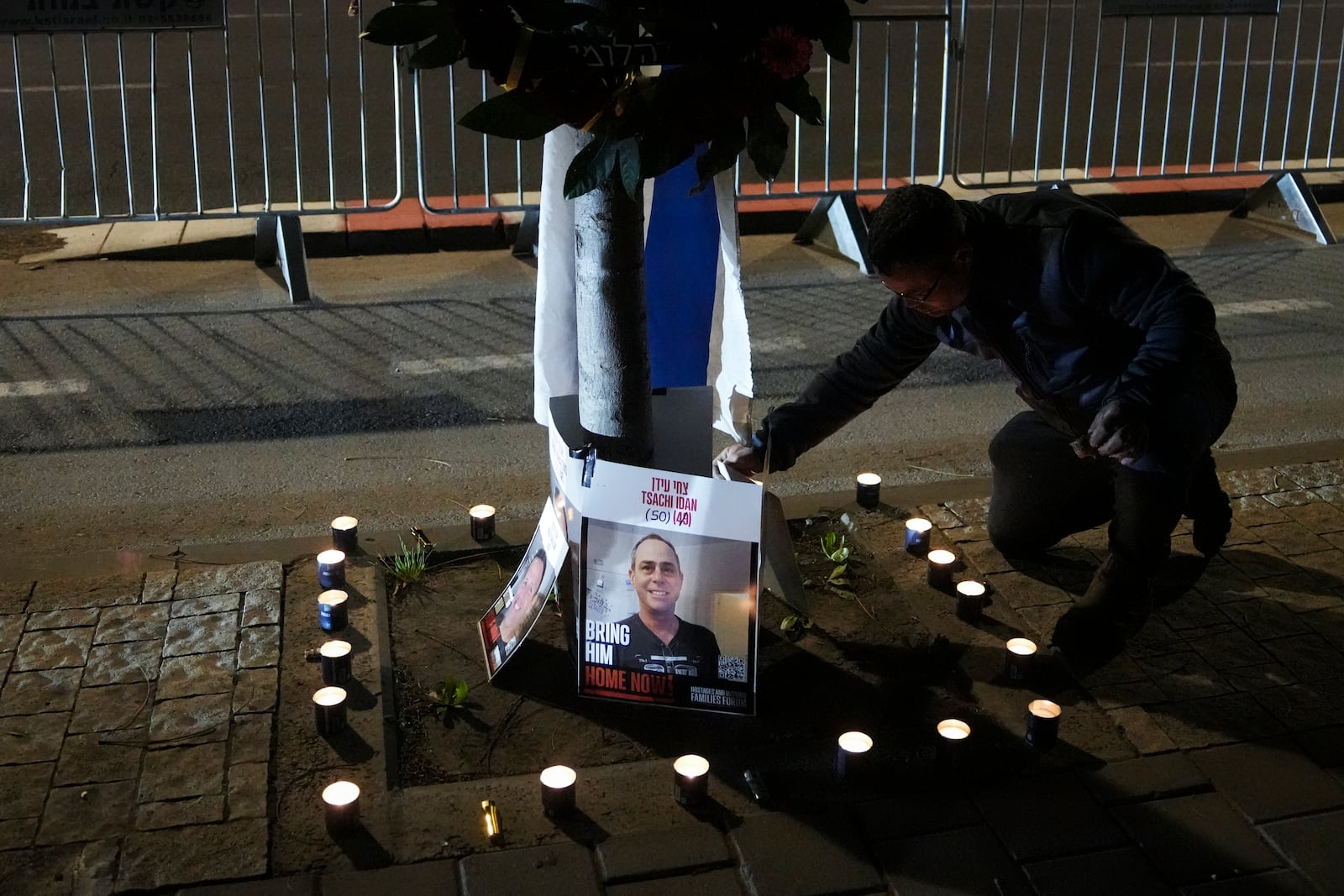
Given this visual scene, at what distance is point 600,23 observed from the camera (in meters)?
3.05

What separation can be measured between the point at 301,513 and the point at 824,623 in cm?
198

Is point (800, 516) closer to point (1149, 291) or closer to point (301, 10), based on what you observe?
point (1149, 291)

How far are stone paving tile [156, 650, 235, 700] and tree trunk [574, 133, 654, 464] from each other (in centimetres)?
114

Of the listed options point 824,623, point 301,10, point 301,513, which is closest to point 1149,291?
point 824,623

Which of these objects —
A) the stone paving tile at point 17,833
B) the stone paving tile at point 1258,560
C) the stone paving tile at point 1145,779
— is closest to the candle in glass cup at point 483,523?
the stone paving tile at point 17,833

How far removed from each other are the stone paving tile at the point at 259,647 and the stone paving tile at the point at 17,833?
2.45ft

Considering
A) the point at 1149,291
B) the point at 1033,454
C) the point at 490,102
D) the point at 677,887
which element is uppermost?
the point at 490,102

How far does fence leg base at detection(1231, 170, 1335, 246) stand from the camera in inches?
347

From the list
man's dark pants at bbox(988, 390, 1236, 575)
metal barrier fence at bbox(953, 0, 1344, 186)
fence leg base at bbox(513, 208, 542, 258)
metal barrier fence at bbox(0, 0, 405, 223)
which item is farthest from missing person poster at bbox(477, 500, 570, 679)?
metal barrier fence at bbox(953, 0, 1344, 186)

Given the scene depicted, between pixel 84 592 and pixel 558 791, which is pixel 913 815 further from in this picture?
pixel 84 592

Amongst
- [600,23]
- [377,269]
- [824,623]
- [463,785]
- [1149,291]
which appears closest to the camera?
[600,23]

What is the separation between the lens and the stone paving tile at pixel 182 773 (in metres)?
3.36

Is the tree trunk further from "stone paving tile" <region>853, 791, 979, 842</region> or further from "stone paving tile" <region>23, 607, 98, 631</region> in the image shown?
"stone paving tile" <region>23, 607, 98, 631</region>

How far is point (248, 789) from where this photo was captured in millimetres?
3375
